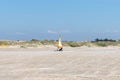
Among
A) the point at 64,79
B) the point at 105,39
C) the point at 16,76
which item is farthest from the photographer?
the point at 105,39

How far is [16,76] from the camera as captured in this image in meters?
15.5

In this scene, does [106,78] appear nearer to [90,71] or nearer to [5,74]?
[90,71]

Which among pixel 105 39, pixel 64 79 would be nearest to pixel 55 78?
pixel 64 79

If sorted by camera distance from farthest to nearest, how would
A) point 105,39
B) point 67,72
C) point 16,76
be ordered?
point 105,39
point 67,72
point 16,76

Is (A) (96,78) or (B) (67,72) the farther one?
(B) (67,72)

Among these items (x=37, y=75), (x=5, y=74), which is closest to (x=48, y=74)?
(x=37, y=75)

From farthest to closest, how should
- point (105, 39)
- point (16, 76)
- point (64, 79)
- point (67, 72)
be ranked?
1. point (105, 39)
2. point (67, 72)
3. point (16, 76)
4. point (64, 79)

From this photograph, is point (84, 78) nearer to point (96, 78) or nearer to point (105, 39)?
point (96, 78)

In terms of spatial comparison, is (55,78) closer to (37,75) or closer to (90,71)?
(37,75)

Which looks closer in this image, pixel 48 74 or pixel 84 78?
pixel 84 78

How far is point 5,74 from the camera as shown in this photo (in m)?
16.1

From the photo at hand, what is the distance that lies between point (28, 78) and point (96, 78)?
2330mm

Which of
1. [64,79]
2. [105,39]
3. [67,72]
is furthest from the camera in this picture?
[105,39]

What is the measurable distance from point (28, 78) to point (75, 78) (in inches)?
63.4
